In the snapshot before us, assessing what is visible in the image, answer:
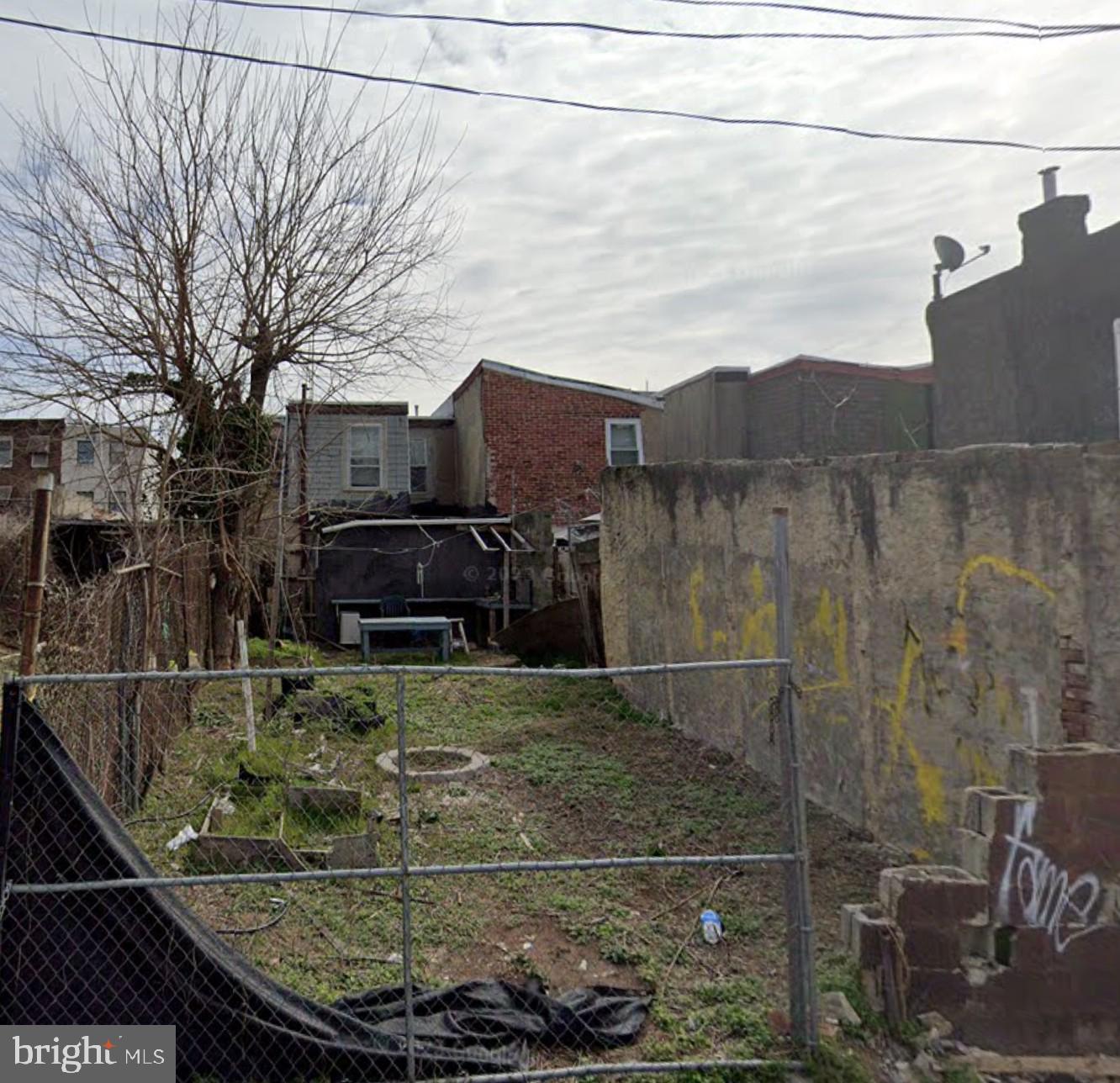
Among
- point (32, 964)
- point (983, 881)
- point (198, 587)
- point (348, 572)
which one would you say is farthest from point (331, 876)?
point (348, 572)

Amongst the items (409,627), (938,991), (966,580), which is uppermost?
(966,580)

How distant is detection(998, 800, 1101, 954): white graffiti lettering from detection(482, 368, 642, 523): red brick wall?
17.4m

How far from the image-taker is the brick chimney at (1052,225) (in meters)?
12.0

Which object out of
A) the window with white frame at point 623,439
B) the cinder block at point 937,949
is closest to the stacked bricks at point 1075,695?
the cinder block at point 937,949

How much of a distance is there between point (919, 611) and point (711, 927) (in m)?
2.37

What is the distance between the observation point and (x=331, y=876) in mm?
3551

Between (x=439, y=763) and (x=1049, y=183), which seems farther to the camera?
(x=1049, y=183)

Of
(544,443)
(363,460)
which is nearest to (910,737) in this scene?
(544,443)

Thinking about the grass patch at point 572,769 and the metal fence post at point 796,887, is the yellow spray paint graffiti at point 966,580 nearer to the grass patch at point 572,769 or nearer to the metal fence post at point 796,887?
the metal fence post at point 796,887

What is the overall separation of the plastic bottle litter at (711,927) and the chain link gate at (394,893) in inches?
3.5

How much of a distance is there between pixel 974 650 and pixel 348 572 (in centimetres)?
1511

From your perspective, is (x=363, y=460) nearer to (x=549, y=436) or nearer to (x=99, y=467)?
(x=549, y=436)

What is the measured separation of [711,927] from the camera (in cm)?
505

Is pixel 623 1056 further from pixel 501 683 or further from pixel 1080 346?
pixel 1080 346
